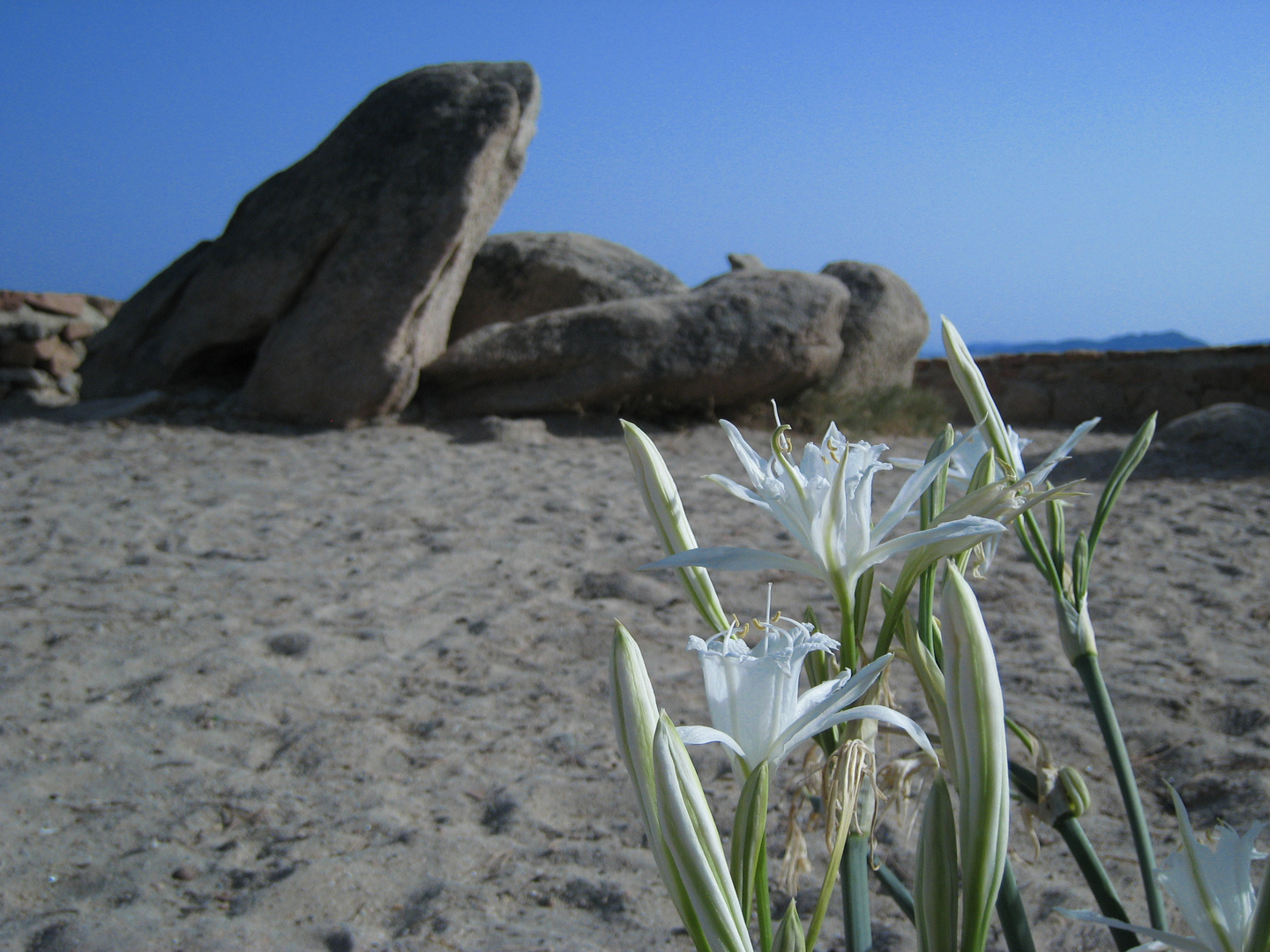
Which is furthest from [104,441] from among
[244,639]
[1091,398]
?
[1091,398]

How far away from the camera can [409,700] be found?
2482 millimetres

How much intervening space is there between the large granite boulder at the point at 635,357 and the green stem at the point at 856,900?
5.68 meters

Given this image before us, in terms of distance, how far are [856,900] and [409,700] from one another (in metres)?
1.99

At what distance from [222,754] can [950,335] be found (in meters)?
1.98

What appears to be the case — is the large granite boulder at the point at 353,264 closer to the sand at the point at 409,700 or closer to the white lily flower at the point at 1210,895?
the sand at the point at 409,700

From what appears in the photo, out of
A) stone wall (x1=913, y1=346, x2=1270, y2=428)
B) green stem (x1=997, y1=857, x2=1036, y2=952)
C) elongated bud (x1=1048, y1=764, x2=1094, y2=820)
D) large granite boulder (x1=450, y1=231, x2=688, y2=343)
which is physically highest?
large granite boulder (x1=450, y1=231, x2=688, y2=343)

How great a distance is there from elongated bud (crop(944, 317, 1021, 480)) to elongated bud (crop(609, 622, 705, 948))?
36 cm

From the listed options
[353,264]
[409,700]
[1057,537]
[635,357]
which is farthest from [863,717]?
[353,264]

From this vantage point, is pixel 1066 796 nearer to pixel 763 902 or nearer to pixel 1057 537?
pixel 1057 537

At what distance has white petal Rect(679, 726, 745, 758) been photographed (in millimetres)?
567

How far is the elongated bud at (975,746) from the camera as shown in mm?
509

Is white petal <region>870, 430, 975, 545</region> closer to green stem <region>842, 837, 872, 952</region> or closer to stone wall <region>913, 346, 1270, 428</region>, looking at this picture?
green stem <region>842, 837, 872, 952</region>

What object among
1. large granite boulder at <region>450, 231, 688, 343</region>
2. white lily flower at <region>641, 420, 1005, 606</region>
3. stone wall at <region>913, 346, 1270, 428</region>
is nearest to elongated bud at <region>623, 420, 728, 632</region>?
white lily flower at <region>641, 420, 1005, 606</region>

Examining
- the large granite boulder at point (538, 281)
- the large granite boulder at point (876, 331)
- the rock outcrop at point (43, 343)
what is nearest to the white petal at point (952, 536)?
the large granite boulder at point (876, 331)
